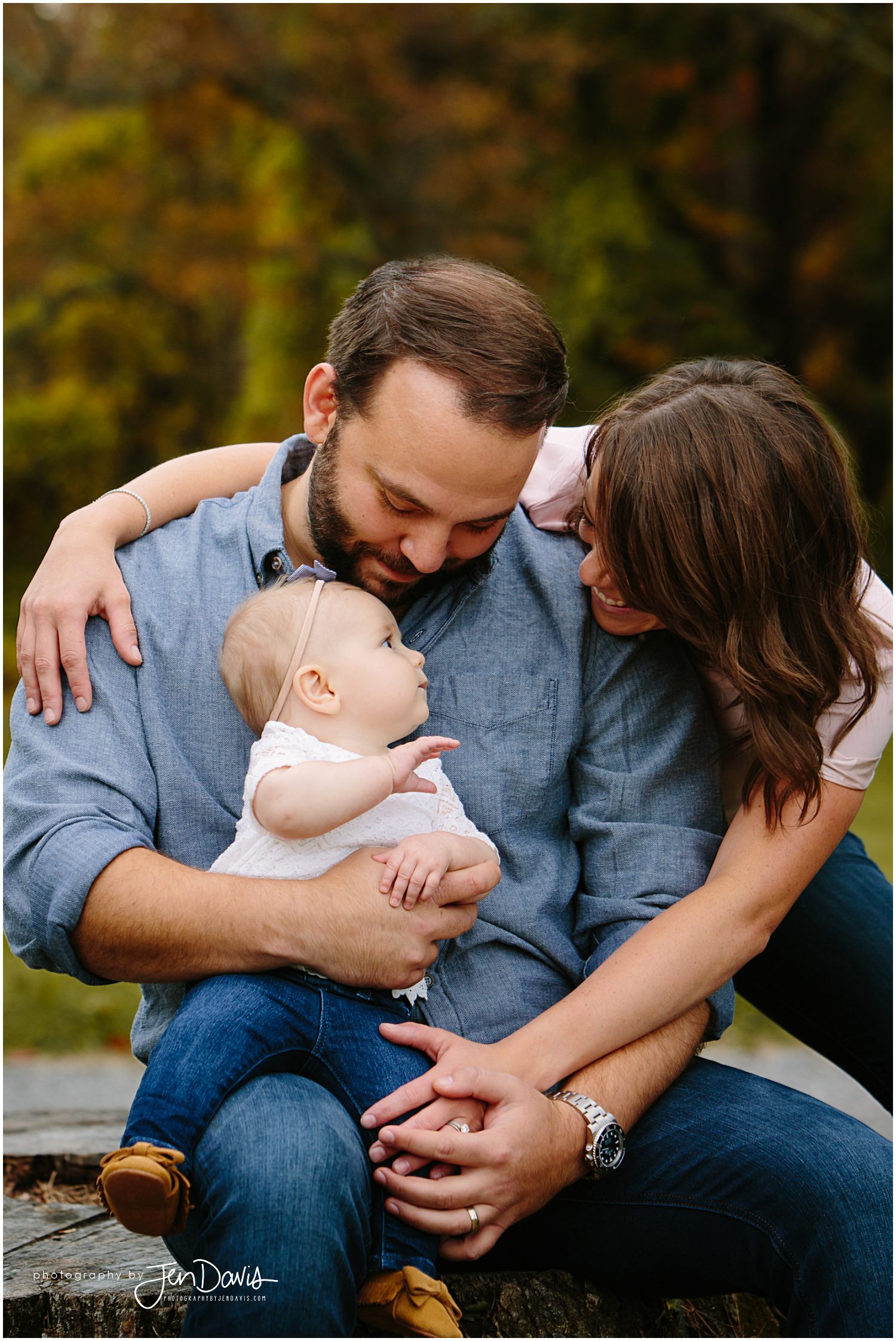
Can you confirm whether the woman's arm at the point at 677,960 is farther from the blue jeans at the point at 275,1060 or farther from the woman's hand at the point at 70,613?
the woman's hand at the point at 70,613

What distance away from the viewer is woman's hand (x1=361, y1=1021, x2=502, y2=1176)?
1893mm

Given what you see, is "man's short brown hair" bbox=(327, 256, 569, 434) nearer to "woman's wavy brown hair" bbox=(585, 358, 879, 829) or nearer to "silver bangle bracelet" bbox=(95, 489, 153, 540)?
"woman's wavy brown hair" bbox=(585, 358, 879, 829)

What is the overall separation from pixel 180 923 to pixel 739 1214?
42.7 inches

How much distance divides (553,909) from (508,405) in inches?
38.8

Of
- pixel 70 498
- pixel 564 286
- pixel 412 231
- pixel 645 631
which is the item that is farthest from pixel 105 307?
pixel 645 631

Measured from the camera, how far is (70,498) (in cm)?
1327

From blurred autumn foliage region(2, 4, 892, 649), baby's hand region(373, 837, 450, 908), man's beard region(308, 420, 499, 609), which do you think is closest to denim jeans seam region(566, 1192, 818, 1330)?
baby's hand region(373, 837, 450, 908)

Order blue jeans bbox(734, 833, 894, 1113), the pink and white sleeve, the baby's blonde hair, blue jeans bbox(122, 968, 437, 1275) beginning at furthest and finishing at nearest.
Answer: blue jeans bbox(734, 833, 894, 1113)
the pink and white sleeve
the baby's blonde hair
blue jeans bbox(122, 968, 437, 1275)

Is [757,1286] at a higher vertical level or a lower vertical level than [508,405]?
lower

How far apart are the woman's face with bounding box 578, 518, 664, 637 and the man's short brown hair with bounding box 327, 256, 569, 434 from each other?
0.27 m

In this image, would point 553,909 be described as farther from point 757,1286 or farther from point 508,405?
point 508,405

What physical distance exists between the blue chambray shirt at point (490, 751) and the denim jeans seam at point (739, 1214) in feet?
1.08

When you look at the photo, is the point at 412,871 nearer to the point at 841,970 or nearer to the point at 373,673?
the point at 373,673

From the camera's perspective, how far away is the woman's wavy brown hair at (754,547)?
222 cm
